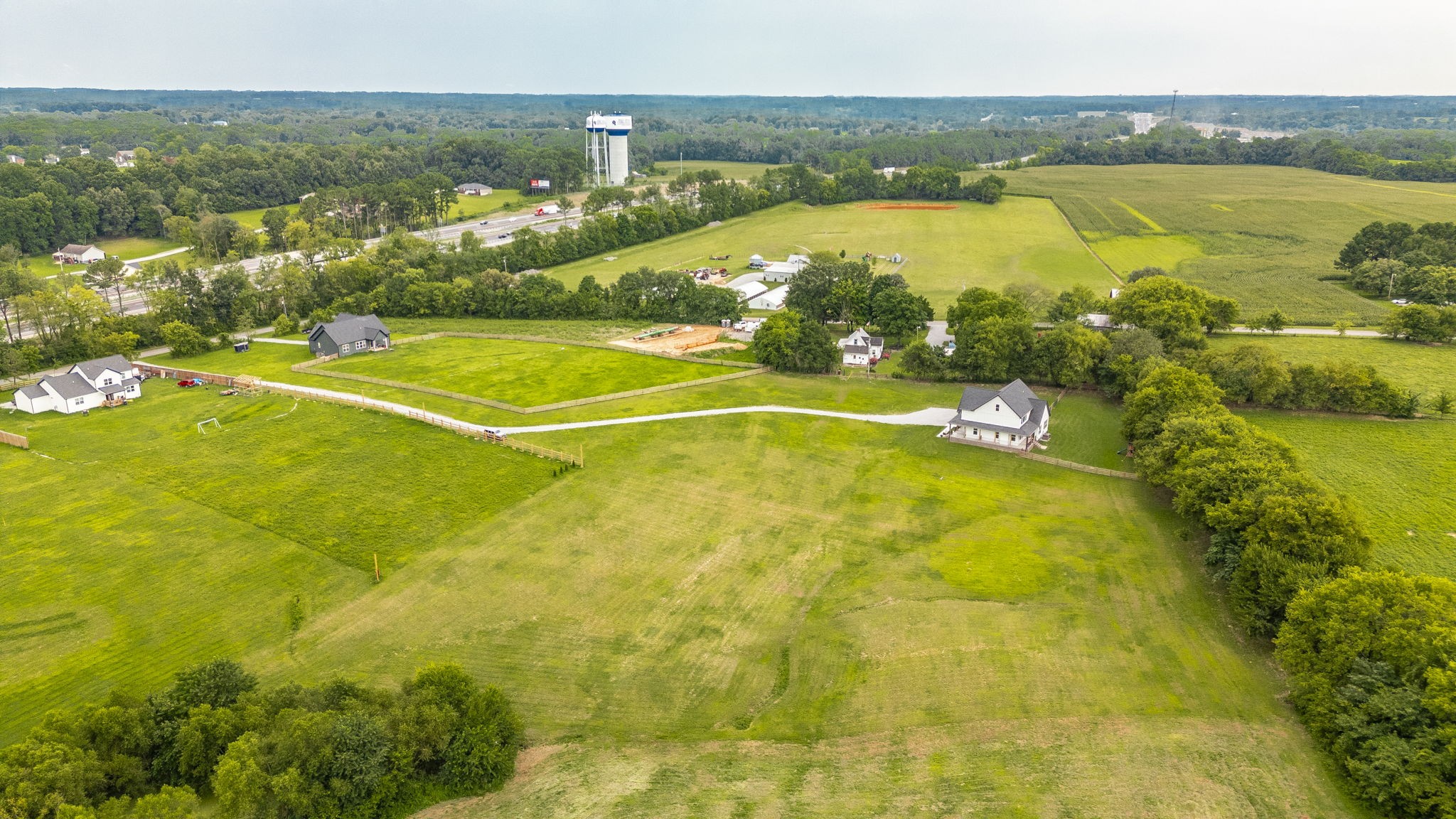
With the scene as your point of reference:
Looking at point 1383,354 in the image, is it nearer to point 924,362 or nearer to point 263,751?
point 924,362

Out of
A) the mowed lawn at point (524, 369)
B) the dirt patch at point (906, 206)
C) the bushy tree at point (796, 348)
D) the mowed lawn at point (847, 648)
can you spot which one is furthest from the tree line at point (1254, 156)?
the mowed lawn at point (847, 648)

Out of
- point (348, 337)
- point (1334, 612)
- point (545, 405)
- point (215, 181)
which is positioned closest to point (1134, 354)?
point (1334, 612)

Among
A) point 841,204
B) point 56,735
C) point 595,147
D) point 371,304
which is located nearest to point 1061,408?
point 56,735

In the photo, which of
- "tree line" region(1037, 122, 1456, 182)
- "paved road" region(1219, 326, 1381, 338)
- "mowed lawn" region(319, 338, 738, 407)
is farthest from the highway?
"tree line" region(1037, 122, 1456, 182)

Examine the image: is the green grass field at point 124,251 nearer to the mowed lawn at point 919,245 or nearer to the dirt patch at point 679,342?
the mowed lawn at point 919,245

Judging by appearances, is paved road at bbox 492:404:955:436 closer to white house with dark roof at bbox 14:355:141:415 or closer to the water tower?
white house with dark roof at bbox 14:355:141:415

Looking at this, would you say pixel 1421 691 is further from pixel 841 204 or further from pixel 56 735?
pixel 841 204
